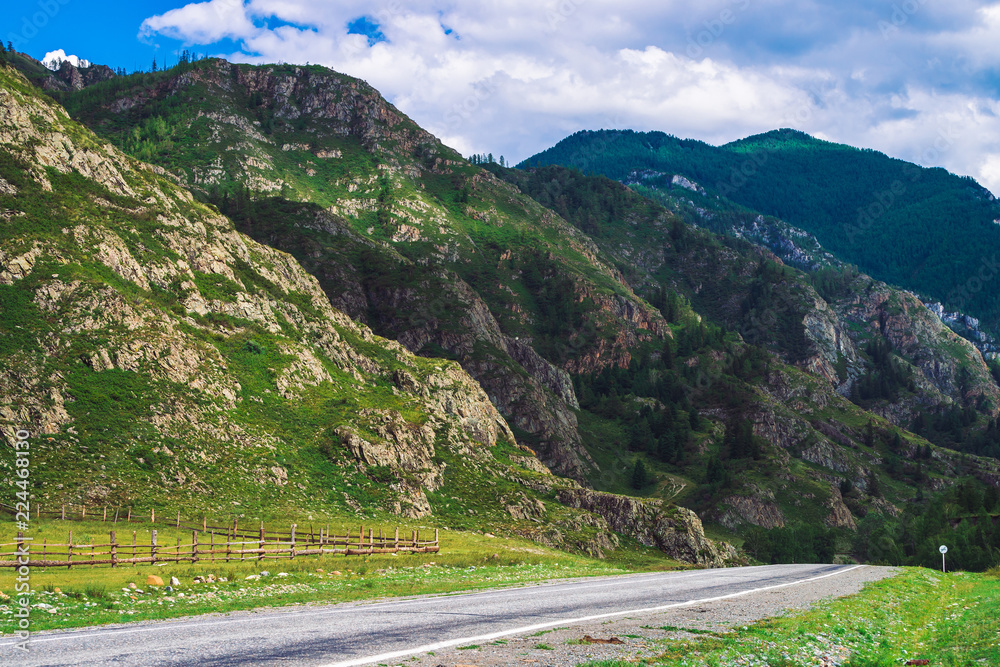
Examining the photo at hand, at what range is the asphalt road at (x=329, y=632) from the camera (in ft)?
54.0

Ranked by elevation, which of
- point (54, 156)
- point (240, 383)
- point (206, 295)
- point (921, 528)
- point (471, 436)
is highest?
point (54, 156)

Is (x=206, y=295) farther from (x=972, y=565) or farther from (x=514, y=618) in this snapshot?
(x=972, y=565)

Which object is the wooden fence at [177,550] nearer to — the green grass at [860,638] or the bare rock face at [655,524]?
the green grass at [860,638]

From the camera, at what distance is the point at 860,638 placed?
23.6m

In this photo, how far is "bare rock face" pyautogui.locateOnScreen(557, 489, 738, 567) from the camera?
122 metres

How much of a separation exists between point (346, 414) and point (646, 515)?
58726 mm

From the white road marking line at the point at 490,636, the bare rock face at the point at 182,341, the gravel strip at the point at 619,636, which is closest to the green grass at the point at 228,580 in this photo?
the white road marking line at the point at 490,636

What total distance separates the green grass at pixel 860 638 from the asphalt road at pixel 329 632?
210 inches

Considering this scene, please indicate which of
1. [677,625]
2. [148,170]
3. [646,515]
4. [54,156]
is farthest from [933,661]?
[148,170]

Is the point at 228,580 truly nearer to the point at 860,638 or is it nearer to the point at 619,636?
the point at 619,636

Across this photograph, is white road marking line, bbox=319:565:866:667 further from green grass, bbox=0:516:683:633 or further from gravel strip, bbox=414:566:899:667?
green grass, bbox=0:516:683:633

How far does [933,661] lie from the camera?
65.6ft

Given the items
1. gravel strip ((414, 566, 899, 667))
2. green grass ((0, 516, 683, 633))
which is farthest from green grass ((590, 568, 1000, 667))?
green grass ((0, 516, 683, 633))

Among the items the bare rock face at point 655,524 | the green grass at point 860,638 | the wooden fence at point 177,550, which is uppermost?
the green grass at point 860,638
